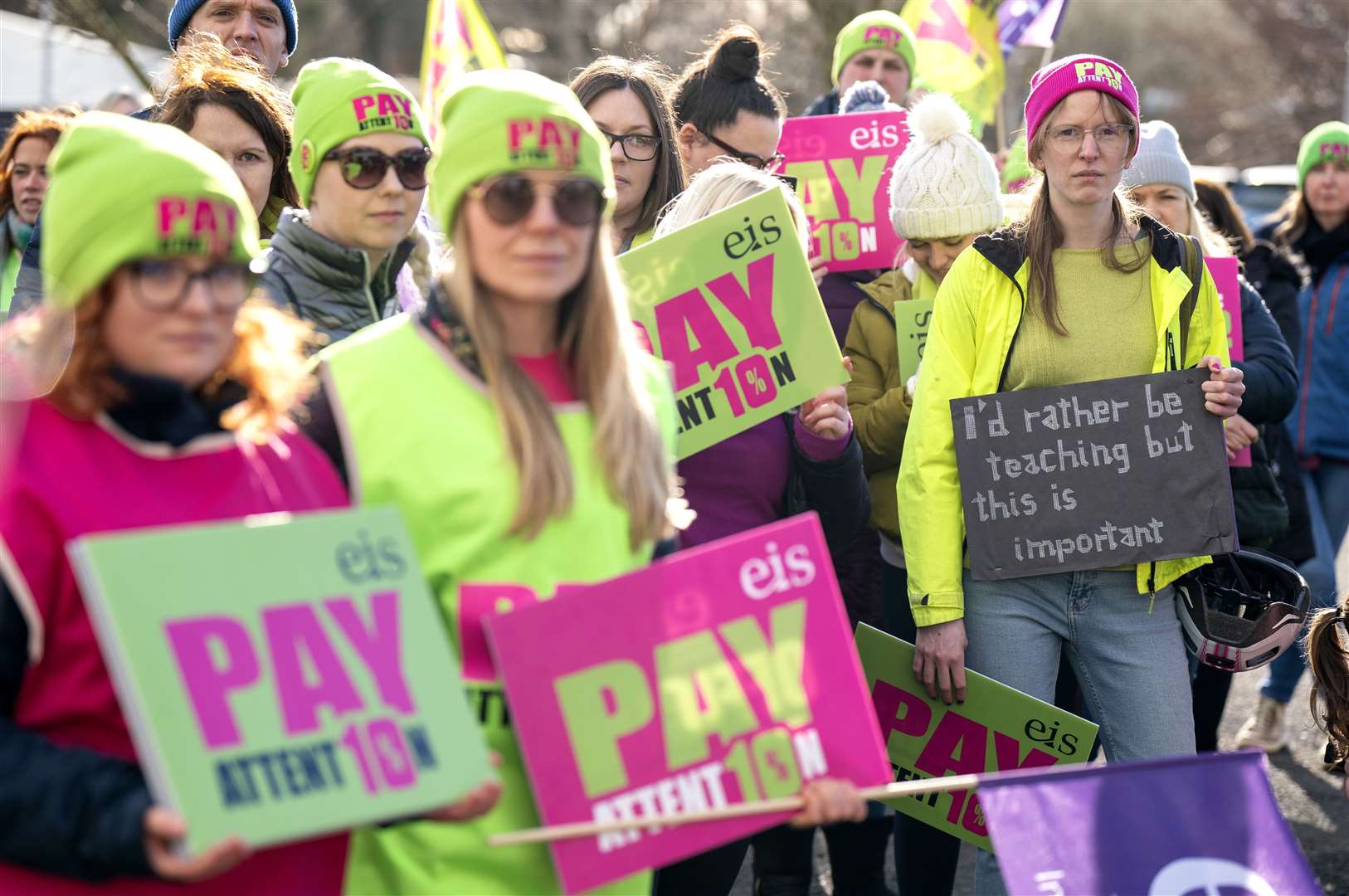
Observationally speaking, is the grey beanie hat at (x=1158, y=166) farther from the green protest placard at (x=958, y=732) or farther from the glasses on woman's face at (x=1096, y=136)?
the green protest placard at (x=958, y=732)

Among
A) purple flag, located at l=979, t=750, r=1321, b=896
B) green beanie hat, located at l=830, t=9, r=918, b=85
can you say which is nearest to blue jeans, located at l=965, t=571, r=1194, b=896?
purple flag, located at l=979, t=750, r=1321, b=896

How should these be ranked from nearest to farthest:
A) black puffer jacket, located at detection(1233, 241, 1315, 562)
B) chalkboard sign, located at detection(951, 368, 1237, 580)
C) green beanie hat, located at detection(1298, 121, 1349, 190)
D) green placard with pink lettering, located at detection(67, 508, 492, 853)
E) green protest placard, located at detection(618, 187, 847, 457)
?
green placard with pink lettering, located at detection(67, 508, 492, 853)
green protest placard, located at detection(618, 187, 847, 457)
chalkboard sign, located at detection(951, 368, 1237, 580)
black puffer jacket, located at detection(1233, 241, 1315, 562)
green beanie hat, located at detection(1298, 121, 1349, 190)

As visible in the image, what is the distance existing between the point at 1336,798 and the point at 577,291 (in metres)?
4.71

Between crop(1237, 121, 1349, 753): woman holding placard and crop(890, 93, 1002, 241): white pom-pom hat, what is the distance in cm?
281

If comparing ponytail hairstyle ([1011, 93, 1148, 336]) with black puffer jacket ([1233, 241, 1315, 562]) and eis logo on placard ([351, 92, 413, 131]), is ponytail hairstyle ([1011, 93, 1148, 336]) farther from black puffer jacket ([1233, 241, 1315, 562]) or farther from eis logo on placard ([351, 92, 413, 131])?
black puffer jacket ([1233, 241, 1315, 562])

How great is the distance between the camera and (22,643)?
6.96 feet

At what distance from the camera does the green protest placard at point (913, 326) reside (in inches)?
181

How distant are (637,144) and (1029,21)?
3.79 meters

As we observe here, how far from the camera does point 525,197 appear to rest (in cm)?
252

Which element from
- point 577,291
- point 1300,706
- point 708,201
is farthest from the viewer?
point 1300,706

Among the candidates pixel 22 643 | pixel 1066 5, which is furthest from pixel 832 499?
pixel 1066 5

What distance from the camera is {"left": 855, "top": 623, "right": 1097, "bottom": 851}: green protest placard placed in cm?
392

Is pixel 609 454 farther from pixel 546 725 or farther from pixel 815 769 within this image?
pixel 815 769

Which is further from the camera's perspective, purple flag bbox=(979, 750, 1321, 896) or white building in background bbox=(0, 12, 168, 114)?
white building in background bbox=(0, 12, 168, 114)
